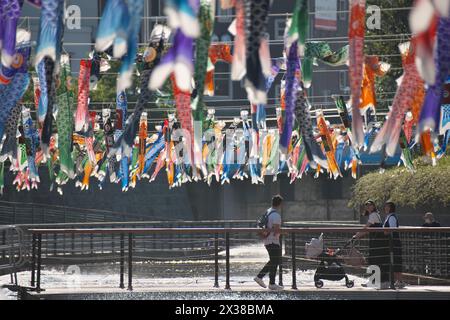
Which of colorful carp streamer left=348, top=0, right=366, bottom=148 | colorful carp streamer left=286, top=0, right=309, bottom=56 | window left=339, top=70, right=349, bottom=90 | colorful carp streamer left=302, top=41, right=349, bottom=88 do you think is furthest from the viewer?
window left=339, top=70, right=349, bottom=90

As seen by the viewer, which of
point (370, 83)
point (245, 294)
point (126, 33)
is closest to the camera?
point (126, 33)

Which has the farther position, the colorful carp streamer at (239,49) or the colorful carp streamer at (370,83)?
the colorful carp streamer at (370,83)

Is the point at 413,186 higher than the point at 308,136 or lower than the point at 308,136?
lower

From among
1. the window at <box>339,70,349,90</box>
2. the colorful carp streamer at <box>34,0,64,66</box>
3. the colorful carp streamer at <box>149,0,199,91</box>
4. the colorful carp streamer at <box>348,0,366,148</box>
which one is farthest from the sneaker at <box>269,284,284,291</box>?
the window at <box>339,70,349,90</box>

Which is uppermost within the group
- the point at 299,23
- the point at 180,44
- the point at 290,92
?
the point at 299,23

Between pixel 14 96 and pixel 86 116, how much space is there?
18.3ft

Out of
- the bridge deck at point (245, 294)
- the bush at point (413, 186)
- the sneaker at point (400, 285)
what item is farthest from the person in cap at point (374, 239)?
the bush at point (413, 186)

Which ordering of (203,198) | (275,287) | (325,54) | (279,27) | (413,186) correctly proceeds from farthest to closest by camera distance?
(279,27) < (203,198) < (413,186) < (275,287) < (325,54)

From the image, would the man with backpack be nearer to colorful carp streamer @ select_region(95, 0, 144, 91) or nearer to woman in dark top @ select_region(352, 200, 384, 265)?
woman in dark top @ select_region(352, 200, 384, 265)

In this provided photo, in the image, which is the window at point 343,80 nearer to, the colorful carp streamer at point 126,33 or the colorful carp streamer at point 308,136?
the colorful carp streamer at point 308,136

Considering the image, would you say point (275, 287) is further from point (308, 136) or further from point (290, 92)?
point (290, 92)

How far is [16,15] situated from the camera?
1167cm

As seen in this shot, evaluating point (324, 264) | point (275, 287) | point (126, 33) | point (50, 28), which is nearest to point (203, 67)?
point (50, 28)
